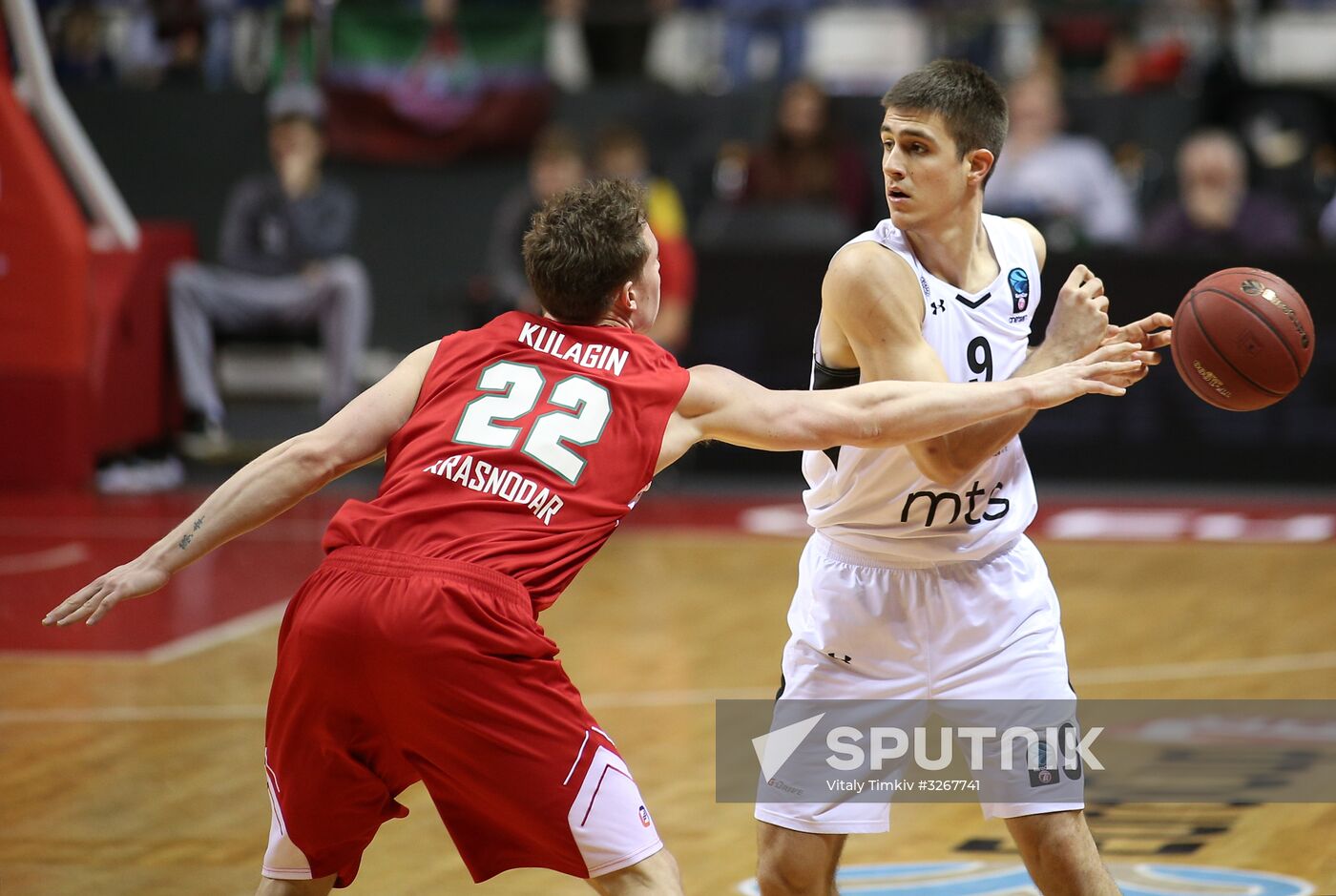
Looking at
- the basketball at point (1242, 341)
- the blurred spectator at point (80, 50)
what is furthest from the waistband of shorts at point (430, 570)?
the blurred spectator at point (80, 50)

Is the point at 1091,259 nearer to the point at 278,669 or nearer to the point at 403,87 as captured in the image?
the point at 403,87

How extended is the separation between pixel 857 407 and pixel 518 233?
9149mm

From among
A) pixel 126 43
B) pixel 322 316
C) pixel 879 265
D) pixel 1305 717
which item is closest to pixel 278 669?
pixel 879 265

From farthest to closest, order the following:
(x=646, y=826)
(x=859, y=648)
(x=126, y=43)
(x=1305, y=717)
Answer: (x=126, y=43), (x=1305, y=717), (x=859, y=648), (x=646, y=826)

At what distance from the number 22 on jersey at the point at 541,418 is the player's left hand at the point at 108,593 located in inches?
25.0

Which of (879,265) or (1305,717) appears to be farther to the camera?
(1305,717)

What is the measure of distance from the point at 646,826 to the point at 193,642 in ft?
17.4

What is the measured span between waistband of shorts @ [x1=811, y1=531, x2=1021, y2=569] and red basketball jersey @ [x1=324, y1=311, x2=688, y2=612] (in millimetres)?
753

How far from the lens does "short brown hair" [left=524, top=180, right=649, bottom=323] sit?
366 cm

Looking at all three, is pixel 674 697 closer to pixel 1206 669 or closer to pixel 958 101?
pixel 1206 669

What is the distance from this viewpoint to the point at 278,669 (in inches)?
143

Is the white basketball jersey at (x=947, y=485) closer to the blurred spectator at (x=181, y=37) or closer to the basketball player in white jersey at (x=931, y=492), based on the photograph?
the basketball player in white jersey at (x=931, y=492)

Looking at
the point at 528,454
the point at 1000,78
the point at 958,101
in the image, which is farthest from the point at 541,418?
the point at 1000,78

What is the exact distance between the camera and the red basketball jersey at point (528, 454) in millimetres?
3572
